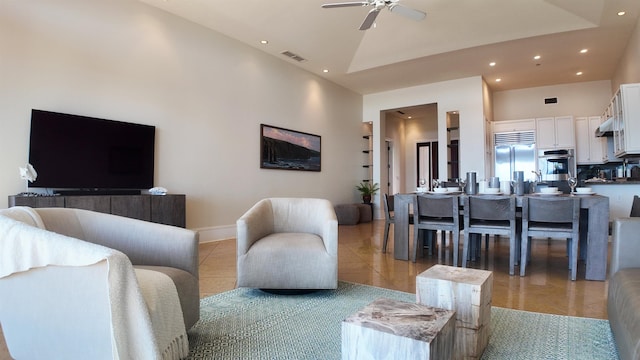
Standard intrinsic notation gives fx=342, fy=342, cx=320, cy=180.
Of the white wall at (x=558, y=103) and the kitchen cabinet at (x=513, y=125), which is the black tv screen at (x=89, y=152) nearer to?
the kitchen cabinet at (x=513, y=125)

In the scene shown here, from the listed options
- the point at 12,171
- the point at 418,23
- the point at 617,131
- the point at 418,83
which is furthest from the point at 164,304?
the point at 418,83

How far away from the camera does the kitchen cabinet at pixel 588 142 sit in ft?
24.1

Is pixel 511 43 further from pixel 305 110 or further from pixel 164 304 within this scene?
pixel 164 304

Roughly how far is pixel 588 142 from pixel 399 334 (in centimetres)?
855

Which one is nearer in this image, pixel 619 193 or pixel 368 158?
pixel 619 193

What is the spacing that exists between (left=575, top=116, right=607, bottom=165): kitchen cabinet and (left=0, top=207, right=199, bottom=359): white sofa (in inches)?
348

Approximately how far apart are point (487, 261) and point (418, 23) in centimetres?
409

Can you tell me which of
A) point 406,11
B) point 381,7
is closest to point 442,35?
point 406,11

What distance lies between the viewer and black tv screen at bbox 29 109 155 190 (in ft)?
12.2

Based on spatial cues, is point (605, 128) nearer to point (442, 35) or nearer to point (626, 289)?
point (442, 35)

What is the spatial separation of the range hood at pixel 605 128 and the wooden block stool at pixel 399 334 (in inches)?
263

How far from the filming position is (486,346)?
1.86 meters

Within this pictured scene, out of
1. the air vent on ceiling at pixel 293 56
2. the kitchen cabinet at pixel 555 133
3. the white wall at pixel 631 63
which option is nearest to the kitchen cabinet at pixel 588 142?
the kitchen cabinet at pixel 555 133

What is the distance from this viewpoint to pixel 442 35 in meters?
6.01
